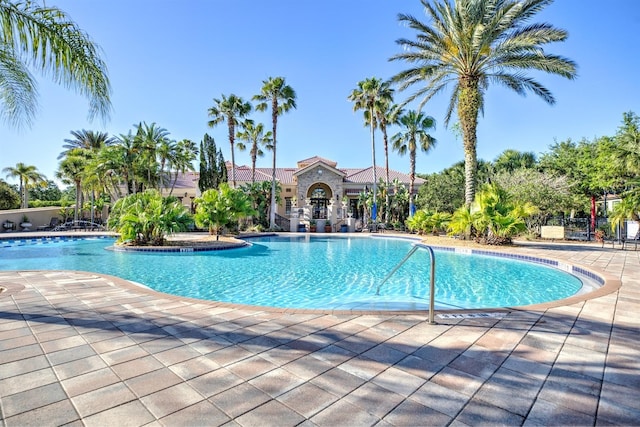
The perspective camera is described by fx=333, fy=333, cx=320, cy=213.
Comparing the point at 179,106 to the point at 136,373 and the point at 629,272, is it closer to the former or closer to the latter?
the point at 136,373

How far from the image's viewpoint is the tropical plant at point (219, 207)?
19875mm

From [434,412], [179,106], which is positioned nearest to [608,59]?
[434,412]

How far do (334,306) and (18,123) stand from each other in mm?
7103

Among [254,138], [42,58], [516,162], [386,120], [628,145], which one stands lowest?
[42,58]

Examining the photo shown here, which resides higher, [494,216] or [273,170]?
[273,170]

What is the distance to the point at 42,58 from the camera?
5.29m

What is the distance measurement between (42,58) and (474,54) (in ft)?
53.2

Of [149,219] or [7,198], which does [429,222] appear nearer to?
[149,219]

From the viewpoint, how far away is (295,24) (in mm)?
14930

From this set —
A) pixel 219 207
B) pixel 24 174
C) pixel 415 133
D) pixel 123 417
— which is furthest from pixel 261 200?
pixel 24 174

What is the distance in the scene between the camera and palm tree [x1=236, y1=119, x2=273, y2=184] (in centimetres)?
3162

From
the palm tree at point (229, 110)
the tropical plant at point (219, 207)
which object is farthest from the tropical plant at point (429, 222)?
the palm tree at point (229, 110)

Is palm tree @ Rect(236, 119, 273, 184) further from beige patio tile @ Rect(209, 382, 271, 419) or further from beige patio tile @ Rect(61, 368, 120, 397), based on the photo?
beige patio tile @ Rect(209, 382, 271, 419)

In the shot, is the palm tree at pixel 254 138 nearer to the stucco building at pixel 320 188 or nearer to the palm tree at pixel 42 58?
the stucco building at pixel 320 188
